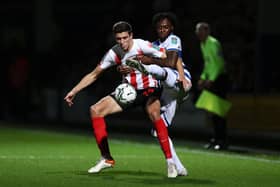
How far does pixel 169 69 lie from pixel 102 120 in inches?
41.7

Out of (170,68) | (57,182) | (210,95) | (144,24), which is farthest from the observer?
(144,24)

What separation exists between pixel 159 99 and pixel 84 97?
53.2 feet

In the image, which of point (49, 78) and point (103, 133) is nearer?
point (103, 133)

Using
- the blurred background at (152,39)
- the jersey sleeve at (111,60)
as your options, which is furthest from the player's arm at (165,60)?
the blurred background at (152,39)

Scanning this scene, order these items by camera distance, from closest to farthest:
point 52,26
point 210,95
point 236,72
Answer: point 210,95
point 236,72
point 52,26

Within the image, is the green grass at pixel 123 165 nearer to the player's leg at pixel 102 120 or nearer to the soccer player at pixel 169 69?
the player's leg at pixel 102 120

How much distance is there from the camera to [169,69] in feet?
43.6

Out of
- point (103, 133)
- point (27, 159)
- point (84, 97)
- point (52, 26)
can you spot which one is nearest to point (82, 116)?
point (84, 97)

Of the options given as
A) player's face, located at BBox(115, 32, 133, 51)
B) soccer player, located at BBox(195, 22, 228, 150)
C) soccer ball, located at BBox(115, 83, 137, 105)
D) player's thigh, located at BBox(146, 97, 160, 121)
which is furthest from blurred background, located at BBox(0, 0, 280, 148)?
player's face, located at BBox(115, 32, 133, 51)

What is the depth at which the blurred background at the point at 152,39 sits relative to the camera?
80.6ft

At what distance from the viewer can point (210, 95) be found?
18.8 meters

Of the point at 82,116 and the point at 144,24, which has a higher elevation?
the point at 144,24

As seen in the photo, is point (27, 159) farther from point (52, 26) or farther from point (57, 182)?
point (52, 26)

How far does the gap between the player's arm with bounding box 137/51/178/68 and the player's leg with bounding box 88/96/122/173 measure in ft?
2.21
